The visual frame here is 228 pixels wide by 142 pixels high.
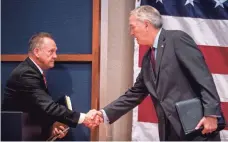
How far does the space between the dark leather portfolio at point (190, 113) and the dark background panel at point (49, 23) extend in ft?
3.35

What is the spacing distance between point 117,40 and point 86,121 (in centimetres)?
64

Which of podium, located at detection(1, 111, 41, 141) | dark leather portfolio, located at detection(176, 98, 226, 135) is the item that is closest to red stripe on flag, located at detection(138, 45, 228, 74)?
dark leather portfolio, located at detection(176, 98, 226, 135)

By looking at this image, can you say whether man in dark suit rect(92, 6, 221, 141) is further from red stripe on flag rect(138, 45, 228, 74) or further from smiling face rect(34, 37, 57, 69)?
smiling face rect(34, 37, 57, 69)

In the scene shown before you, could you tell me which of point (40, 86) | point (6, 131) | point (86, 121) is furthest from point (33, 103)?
point (6, 131)

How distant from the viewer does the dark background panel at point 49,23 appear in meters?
2.65

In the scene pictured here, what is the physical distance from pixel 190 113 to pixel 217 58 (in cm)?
81

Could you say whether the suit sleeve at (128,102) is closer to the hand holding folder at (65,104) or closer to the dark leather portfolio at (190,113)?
the hand holding folder at (65,104)

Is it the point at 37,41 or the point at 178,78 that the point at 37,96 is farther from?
the point at 178,78

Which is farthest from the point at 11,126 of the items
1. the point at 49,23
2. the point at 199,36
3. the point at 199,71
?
the point at 199,36

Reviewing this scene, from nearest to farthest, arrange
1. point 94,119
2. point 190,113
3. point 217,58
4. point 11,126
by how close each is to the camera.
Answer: point 11,126 → point 190,113 → point 94,119 → point 217,58

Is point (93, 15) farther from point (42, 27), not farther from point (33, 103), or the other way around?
point (33, 103)

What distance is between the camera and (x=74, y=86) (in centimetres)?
267

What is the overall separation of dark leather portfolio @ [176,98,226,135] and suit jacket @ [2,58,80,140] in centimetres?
81

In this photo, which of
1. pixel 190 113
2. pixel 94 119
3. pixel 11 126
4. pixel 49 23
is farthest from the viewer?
pixel 49 23
